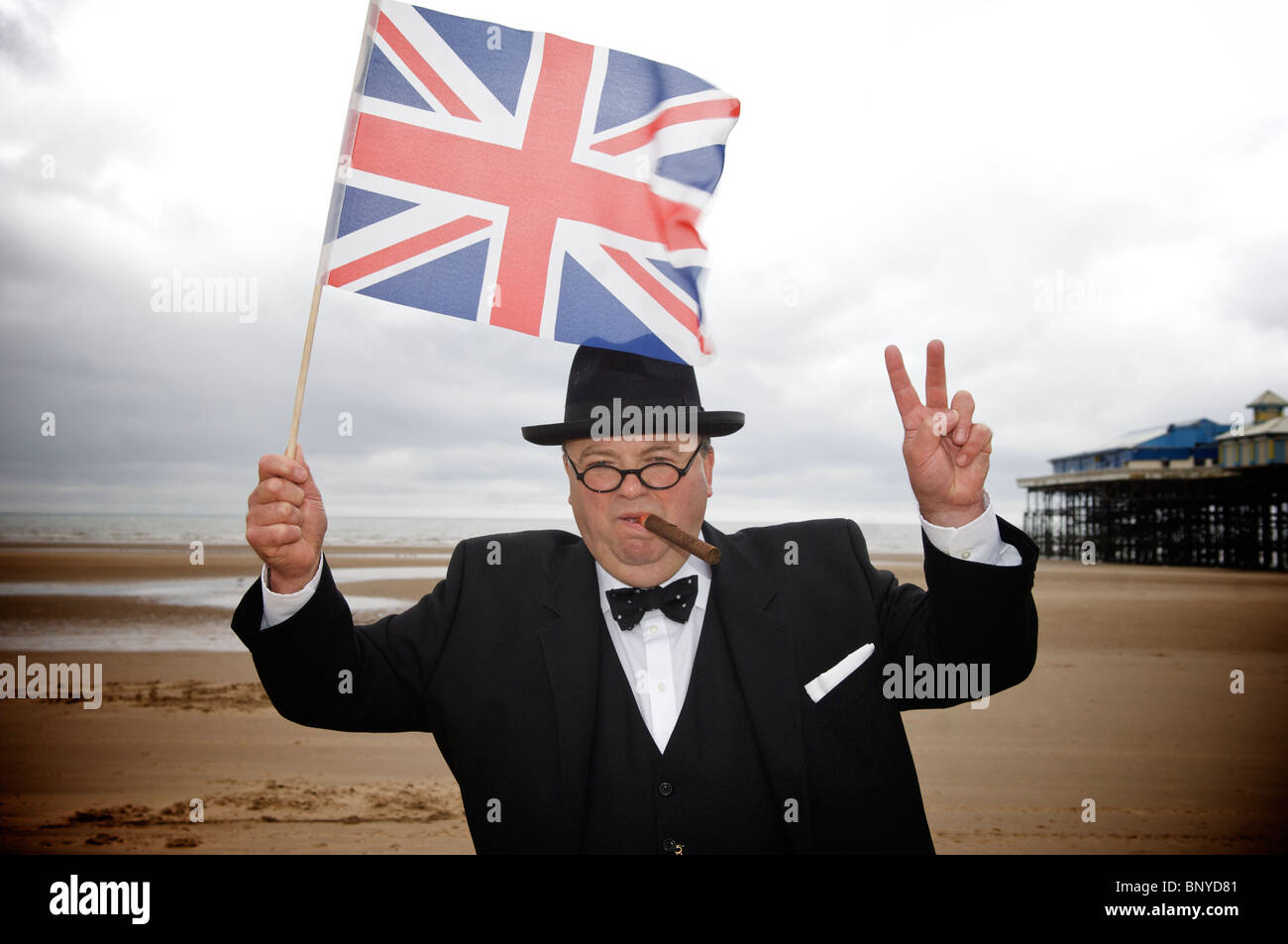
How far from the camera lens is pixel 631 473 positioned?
2742 millimetres

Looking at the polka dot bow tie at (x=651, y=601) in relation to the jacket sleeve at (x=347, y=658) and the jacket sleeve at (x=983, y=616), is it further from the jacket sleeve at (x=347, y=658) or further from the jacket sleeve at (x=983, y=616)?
the jacket sleeve at (x=983, y=616)

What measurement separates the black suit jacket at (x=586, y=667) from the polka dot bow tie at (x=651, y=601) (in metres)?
0.09

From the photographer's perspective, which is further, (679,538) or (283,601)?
(679,538)

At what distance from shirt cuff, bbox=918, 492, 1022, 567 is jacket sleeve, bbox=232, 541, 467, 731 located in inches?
67.6

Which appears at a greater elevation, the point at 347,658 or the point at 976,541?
the point at 976,541

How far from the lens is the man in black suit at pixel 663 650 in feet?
8.30

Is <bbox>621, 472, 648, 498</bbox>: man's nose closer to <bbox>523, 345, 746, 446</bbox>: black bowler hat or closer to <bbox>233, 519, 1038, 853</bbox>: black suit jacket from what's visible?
<bbox>523, 345, 746, 446</bbox>: black bowler hat

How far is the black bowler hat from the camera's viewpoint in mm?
2895

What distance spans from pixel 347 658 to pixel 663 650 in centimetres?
113

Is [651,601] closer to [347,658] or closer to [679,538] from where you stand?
[679,538]

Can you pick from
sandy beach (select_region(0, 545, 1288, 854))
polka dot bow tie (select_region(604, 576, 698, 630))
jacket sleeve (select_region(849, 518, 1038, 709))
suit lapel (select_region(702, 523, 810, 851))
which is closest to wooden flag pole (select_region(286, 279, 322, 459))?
polka dot bow tie (select_region(604, 576, 698, 630))

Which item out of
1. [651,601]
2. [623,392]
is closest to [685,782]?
[651,601]

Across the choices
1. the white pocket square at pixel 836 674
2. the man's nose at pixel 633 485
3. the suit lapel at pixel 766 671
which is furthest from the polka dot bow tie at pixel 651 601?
the white pocket square at pixel 836 674

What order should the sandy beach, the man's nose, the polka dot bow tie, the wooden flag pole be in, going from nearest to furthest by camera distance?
the wooden flag pole < the man's nose < the polka dot bow tie < the sandy beach
